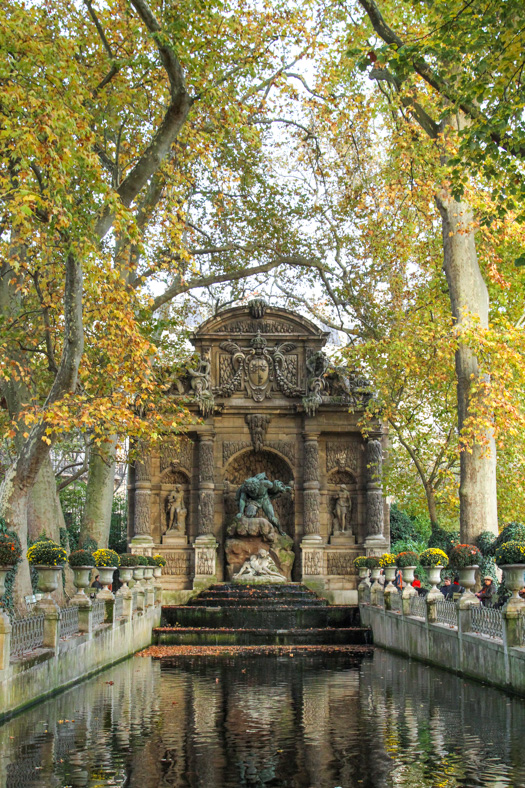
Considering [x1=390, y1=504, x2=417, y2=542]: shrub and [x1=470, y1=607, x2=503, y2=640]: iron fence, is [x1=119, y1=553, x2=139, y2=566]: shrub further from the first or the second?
[x1=390, y1=504, x2=417, y2=542]: shrub

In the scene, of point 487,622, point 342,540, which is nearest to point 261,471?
point 342,540

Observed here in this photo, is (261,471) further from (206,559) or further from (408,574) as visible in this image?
(408,574)

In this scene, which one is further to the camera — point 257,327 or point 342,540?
point 257,327

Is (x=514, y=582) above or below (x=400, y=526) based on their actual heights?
below

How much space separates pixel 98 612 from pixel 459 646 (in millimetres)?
5969

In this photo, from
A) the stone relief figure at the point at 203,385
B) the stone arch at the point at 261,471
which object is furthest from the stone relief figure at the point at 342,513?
the stone relief figure at the point at 203,385

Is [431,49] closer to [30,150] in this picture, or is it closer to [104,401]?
[30,150]

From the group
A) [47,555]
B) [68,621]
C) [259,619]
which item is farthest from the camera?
[259,619]

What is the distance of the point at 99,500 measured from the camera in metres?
22.0

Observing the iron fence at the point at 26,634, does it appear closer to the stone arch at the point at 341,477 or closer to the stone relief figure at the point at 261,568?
the stone relief figure at the point at 261,568

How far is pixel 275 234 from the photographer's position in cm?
2611

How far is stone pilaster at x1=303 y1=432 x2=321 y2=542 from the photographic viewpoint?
25688mm

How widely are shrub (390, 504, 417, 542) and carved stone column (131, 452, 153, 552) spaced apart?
16.0 m

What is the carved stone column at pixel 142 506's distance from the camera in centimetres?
2523
